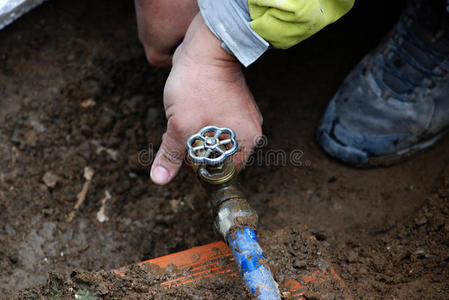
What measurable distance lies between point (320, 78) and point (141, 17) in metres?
0.79

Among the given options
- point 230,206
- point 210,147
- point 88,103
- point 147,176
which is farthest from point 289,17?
point 88,103

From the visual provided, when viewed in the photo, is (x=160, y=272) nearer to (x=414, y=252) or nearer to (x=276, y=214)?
(x=276, y=214)

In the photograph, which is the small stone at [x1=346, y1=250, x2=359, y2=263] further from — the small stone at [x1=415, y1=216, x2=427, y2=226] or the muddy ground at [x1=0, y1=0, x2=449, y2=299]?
the small stone at [x1=415, y1=216, x2=427, y2=226]

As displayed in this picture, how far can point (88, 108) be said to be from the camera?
5.31 ft

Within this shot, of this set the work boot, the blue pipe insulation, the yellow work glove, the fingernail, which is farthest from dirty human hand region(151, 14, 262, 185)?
the work boot

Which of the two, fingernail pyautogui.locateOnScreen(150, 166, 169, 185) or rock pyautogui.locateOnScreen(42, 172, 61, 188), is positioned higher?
fingernail pyautogui.locateOnScreen(150, 166, 169, 185)

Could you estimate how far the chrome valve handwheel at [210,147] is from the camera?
0.98 m

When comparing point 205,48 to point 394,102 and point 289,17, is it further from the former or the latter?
point 394,102

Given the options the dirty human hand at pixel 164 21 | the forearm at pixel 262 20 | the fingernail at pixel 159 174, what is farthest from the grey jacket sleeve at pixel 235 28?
the fingernail at pixel 159 174

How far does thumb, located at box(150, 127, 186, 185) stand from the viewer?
115 cm

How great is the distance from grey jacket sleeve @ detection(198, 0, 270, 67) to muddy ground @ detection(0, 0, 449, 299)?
50 cm

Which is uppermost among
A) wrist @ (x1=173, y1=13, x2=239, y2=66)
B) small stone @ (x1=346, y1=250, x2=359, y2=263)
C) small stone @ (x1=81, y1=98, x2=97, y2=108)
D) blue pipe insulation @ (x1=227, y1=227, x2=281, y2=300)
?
wrist @ (x1=173, y1=13, x2=239, y2=66)

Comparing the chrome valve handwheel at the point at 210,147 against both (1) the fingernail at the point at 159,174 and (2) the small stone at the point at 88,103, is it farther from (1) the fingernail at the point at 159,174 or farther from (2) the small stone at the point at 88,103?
(2) the small stone at the point at 88,103

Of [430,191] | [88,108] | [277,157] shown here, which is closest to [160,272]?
[277,157]
